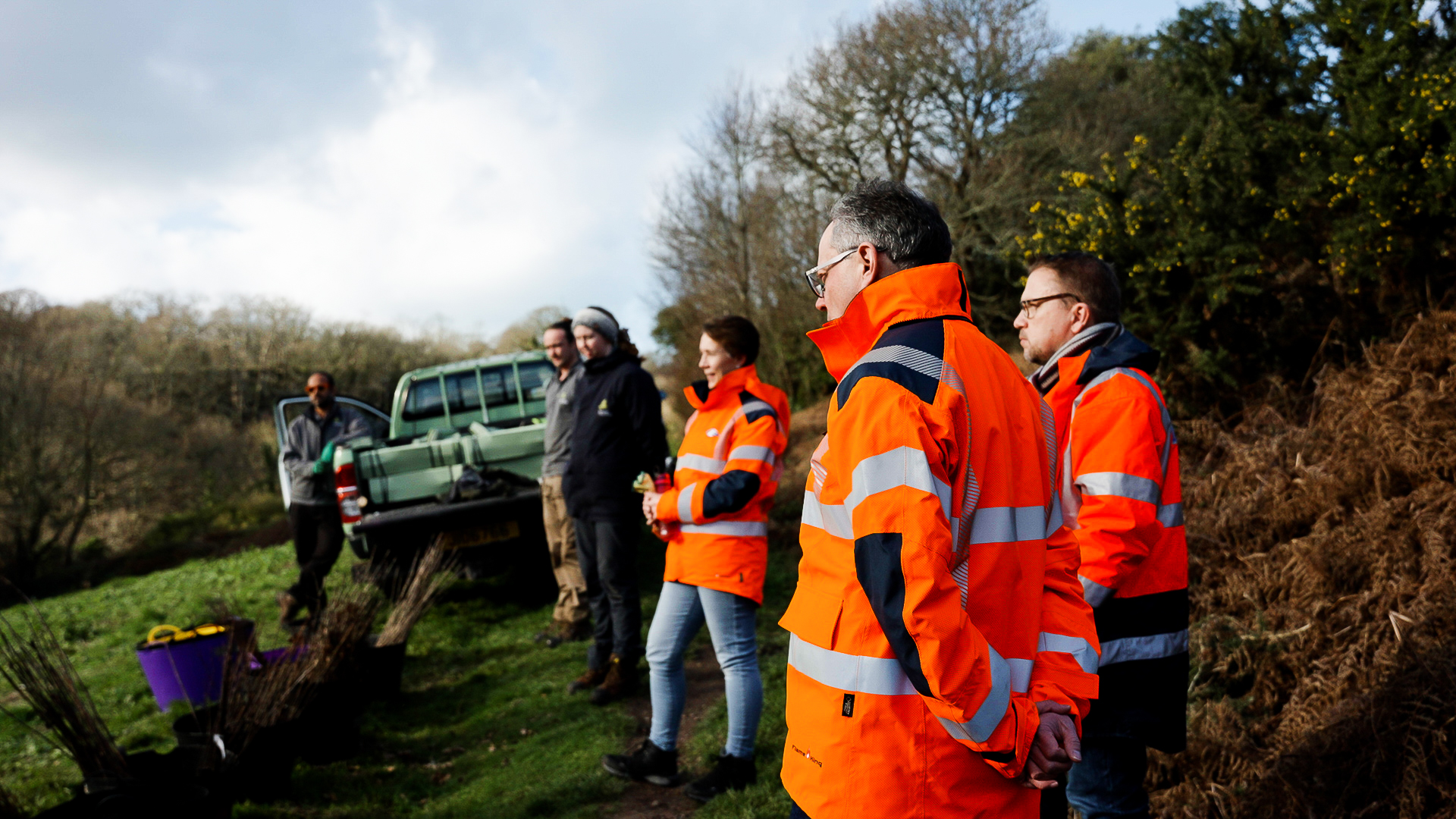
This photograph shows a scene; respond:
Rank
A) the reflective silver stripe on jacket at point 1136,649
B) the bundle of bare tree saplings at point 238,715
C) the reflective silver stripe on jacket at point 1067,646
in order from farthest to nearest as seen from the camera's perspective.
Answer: the bundle of bare tree saplings at point 238,715
the reflective silver stripe on jacket at point 1136,649
the reflective silver stripe on jacket at point 1067,646

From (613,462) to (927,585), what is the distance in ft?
11.9

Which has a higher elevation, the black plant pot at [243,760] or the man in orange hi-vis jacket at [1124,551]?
the man in orange hi-vis jacket at [1124,551]

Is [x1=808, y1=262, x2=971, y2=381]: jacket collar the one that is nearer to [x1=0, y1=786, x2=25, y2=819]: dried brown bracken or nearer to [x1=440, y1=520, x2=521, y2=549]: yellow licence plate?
[x1=0, y1=786, x2=25, y2=819]: dried brown bracken

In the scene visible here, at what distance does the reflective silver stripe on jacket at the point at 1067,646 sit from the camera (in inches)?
60.8

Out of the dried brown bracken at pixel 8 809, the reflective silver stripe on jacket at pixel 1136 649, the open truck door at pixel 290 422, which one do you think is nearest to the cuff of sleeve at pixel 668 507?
the reflective silver stripe on jacket at pixel 1136 649

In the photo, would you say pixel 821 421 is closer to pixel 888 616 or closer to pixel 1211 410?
pixel 1211 410

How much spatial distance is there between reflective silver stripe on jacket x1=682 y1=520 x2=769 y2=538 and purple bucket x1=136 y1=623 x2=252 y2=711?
9.96ft

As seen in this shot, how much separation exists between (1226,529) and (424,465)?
560 centimetres

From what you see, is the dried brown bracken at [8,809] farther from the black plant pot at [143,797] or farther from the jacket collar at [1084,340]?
the jacket collar at [1084,340]

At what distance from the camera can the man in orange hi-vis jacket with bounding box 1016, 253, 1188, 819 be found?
2109 millimetres

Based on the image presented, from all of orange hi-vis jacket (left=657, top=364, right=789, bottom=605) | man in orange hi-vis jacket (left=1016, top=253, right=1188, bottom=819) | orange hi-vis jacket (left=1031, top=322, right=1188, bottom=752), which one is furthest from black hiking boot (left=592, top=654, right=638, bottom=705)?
orange hi-vis jacket (left=1031, top=322, right=1188, bottom=752)

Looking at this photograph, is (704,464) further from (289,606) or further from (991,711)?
(289,606)

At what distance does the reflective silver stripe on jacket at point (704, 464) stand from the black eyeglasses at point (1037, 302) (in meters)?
1.35

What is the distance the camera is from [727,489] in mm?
3240
